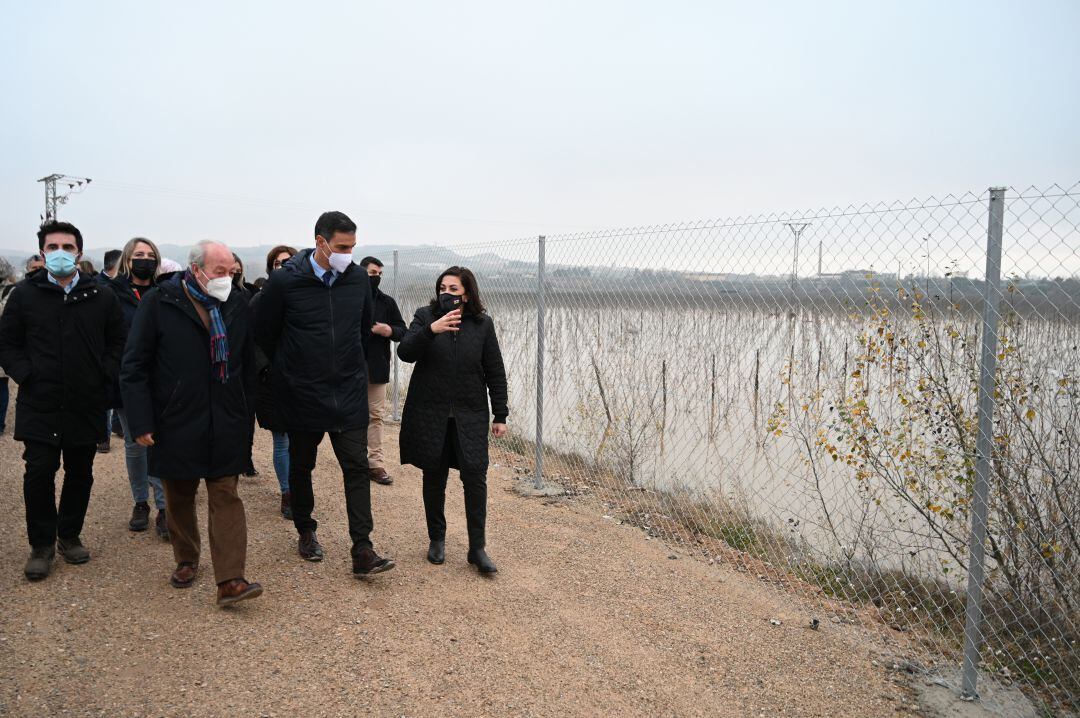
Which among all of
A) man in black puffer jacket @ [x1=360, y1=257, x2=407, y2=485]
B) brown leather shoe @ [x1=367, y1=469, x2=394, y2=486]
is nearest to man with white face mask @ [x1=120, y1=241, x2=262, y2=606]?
man in black puffer jacket @ [x1=360, y1=257, x2=407, y2=485]

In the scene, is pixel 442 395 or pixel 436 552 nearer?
pixel 442 395

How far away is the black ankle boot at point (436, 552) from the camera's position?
4.93m

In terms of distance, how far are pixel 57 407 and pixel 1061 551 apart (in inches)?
214

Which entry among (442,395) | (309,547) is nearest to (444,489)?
(442,395)

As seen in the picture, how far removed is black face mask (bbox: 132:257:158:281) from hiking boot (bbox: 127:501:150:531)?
1.53 metres

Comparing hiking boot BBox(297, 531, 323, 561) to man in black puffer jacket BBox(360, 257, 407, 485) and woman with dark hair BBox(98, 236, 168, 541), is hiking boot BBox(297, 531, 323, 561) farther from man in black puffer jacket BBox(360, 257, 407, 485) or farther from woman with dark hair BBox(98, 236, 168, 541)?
man in black puffer jacket BBox(360, 257, 407, 485)

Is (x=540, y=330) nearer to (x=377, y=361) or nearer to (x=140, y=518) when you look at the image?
(x=377, y=361)

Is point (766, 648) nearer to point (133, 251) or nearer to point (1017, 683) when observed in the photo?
point (1017, 683)

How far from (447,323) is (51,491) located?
8.12 feet

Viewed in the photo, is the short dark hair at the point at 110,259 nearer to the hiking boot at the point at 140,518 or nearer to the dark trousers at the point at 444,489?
the hiking boot at the point at 140,518

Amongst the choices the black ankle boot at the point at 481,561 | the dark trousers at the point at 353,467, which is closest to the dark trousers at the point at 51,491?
the dark trousers at the point at 353,467

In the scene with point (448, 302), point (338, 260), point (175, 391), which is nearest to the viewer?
point (175, 391)

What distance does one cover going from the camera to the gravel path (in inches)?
131

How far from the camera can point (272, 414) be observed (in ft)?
15.9
